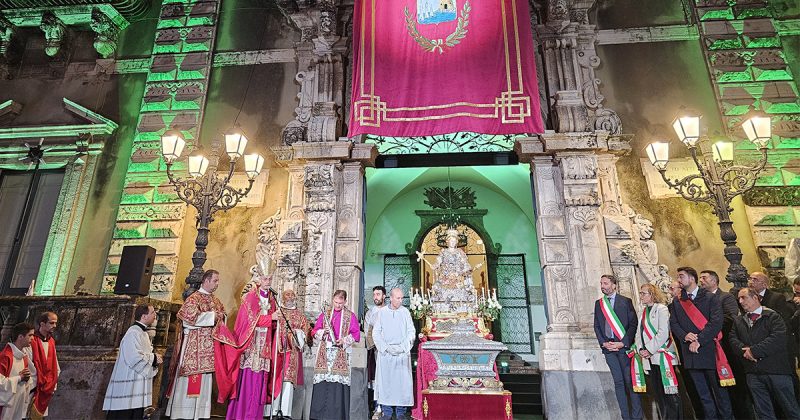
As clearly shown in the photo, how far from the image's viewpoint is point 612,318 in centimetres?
493

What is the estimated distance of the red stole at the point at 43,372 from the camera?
14.4ft

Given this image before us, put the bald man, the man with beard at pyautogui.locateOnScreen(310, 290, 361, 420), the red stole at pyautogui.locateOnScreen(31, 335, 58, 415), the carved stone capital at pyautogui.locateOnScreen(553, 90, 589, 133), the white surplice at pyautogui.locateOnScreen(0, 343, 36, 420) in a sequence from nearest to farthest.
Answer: the white surplice at pyautogui.locateOnScreen(0, 343, 36, 420) < the red stole at pyautogui.locateOnScreen(31, 335, 58, 415) < the bald man < the man with beard at pyautogui.locateOnScreen(310, 290, 361, 420) < the carved stone capital at pyautogui.locateOnScreen(553, 90, 589, 133)

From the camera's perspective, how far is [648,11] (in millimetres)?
7848

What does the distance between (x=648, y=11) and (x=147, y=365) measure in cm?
930

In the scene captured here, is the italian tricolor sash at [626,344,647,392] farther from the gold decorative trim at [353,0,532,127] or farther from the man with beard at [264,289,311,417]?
the man with beard at [264,289,311,417]

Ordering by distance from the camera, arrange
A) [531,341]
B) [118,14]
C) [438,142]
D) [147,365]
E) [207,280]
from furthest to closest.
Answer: [531,341], [118,14], [438,142], [207,280], [147,365]

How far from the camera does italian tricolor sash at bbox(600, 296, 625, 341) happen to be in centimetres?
486

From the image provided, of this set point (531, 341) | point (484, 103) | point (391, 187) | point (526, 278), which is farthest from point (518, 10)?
point (531, 341)

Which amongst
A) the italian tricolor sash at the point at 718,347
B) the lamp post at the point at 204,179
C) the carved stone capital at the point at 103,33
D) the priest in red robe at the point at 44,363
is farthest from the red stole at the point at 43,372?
the italian tricolor sash at the point at 718,347

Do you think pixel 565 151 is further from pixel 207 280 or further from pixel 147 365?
→ pixel 147 365

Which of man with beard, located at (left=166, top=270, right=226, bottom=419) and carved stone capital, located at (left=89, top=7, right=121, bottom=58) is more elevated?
carved stone capital, located at (left=89, top=7, right=121, bottom=58)

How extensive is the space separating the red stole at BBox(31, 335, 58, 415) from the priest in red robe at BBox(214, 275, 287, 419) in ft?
5.30

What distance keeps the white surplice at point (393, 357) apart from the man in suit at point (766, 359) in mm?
3446

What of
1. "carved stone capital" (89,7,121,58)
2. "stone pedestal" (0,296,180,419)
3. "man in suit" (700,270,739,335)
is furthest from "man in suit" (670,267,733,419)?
"carved stone capital" (89,7,121,58)
